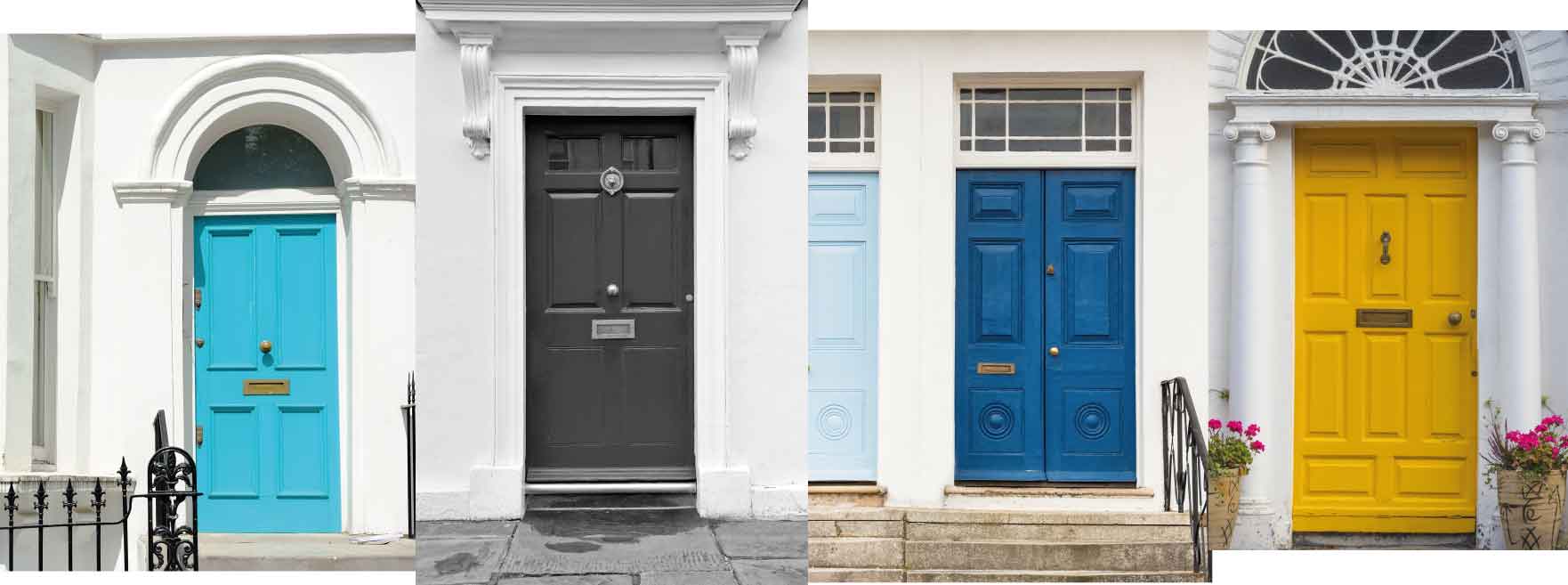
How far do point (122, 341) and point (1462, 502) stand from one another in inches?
192

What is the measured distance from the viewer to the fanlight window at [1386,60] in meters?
5.70

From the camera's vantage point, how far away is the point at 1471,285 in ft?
18.9

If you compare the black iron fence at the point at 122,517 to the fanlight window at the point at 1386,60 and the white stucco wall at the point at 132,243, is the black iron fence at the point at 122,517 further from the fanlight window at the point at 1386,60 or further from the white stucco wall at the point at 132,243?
the fanlight window at the point at 1386,60

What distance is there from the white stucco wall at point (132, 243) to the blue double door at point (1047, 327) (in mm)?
2068

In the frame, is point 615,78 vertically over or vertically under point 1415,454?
over

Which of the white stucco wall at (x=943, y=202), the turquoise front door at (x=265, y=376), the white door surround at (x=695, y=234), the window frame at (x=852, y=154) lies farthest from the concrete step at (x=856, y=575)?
the turquoise front door at (x=265, y=376)

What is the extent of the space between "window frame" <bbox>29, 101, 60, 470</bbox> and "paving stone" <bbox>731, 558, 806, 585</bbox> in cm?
250

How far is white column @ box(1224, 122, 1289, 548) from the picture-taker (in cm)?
570

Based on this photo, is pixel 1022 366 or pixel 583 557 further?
pixel 1022 366

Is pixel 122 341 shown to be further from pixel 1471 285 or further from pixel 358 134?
pixel 1471 285

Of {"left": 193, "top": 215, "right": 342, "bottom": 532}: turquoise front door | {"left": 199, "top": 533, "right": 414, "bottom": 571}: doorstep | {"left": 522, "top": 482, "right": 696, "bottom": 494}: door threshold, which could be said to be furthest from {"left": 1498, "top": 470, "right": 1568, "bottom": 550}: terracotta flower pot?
{"left": 193, "top": 215, "right": 342, "bottom": 532}: turquoise front door

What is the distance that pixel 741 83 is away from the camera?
5.46m

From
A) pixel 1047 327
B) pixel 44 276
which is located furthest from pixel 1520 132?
pixel 44 276

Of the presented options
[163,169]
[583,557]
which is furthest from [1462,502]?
[163,169]
